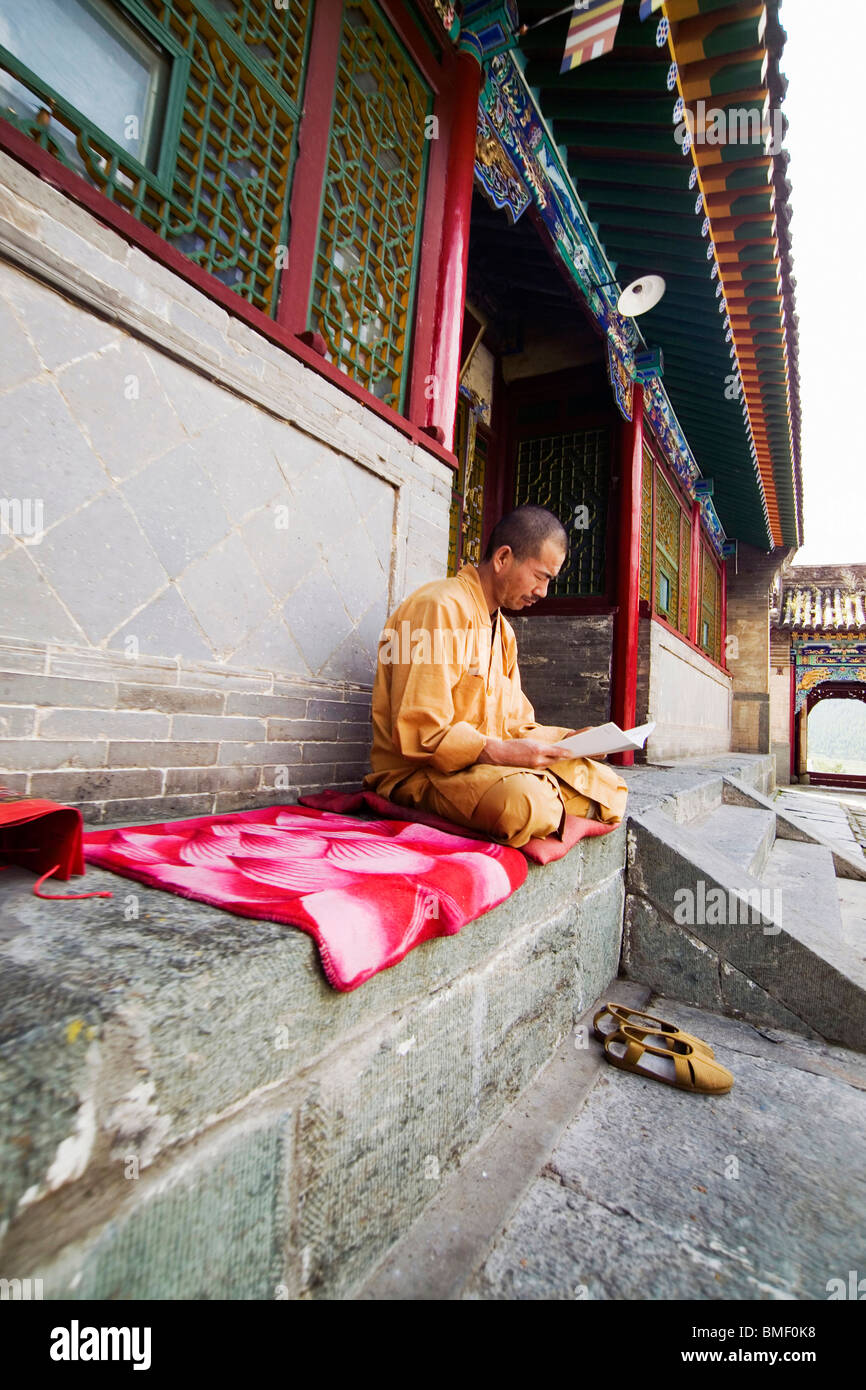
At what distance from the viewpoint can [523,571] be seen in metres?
2.46

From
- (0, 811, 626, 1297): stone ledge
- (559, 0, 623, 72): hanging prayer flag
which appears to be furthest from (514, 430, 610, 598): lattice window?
(0, 811, 626, 1297): stone ledge

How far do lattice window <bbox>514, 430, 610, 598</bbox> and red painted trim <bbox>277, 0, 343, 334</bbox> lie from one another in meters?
4.16

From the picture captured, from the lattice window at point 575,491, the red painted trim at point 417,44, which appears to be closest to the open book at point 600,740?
the red painted trim at point 417,44

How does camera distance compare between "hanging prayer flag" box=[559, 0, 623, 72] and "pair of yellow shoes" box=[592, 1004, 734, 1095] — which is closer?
"pair of yellow shoes" box=[592, 1004, 734, 1095]

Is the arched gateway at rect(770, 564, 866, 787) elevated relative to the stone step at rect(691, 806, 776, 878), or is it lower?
elevated

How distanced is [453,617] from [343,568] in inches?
27.8

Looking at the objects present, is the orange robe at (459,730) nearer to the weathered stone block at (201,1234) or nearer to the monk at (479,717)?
the monk at (479,717)

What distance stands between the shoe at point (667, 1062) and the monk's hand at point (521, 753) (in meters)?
0.87

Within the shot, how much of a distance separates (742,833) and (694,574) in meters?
6.23

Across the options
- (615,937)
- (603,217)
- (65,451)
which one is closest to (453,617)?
(65,451)

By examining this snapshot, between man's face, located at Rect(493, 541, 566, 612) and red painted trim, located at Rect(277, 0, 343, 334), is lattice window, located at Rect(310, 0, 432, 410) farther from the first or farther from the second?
man's face, located at Rect(493, 541, 566, 612)

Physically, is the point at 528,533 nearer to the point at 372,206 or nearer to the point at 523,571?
the point at 523,571

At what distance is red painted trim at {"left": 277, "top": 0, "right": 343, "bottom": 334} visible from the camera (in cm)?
248

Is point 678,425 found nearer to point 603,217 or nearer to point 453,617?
point 603,217
